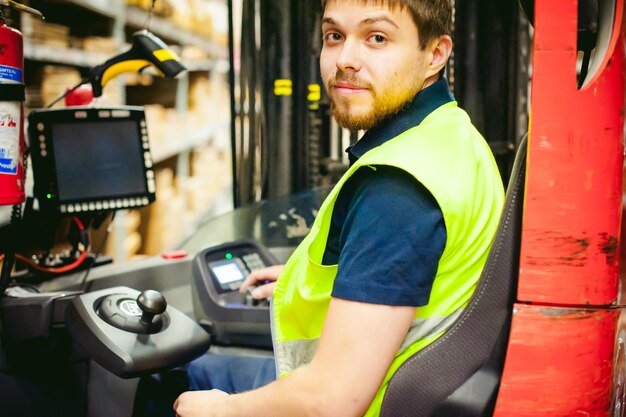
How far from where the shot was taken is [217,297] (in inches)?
68.7

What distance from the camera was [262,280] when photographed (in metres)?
1.75

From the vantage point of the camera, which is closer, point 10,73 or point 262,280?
point 10,73

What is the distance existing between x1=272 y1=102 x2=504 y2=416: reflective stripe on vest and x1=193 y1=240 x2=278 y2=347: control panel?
624 mm

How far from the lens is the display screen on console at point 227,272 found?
5.91 feet

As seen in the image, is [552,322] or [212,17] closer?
[552,322]

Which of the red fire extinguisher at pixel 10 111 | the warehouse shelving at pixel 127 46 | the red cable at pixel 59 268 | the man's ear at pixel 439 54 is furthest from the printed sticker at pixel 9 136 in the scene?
the warehouse shelving at pixel 127 46

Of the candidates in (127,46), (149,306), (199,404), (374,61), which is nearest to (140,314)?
(149,306)

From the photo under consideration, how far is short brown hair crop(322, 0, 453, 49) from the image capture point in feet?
3.35

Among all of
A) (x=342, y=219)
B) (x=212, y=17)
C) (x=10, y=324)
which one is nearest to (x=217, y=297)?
(x=10, y=324)

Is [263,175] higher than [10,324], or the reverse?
[263,175]

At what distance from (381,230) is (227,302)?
955mm

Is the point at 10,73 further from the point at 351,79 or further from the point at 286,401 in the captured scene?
the point at 286,401

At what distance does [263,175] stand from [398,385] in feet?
6.05

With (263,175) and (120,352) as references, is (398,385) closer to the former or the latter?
(120,352)
